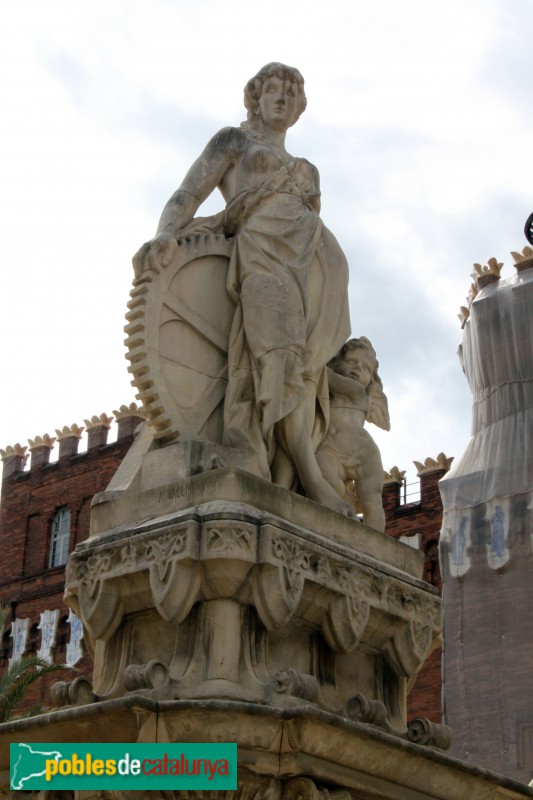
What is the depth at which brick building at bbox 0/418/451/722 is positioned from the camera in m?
37.7

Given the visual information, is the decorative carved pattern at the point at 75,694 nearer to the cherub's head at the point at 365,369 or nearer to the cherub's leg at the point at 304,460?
the cherub's leg at the point at 304,460

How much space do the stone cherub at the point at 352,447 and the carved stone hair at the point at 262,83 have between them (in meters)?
1.57

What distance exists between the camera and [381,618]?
26.2 ft

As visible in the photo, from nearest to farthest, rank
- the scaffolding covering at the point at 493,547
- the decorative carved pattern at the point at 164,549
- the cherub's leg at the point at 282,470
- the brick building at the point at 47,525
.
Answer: the decorative carved pattern at the point at 164,549, the cherub's leg at the point at 282,470, the scaffolding covering at the point at 493,547, the brick building at the point at 47,525

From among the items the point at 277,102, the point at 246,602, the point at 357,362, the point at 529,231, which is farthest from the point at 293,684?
the point at 529,231

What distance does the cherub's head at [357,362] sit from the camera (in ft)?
30.2

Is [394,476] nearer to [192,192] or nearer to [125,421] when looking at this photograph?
[125,421]

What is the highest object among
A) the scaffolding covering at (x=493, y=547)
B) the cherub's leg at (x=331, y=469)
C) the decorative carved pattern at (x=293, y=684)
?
the scaffolding covering at (x=493, y=547)

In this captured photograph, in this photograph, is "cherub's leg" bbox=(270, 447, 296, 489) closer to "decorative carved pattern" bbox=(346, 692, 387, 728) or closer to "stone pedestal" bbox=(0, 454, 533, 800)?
"stone pedestal" bbox=(0, 454, 533, 800)

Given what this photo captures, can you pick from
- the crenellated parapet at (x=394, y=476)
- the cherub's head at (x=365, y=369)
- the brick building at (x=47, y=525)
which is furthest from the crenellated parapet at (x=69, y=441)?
the cherub's head at (x=365, y=369)

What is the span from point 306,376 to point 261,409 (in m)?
0.46

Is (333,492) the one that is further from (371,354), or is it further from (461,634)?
(461,634)

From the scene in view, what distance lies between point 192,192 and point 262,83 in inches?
35.8

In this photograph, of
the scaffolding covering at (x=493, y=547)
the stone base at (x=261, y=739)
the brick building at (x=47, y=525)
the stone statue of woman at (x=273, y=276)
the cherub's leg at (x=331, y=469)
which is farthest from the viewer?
the brick building at (x=47, y=525)
